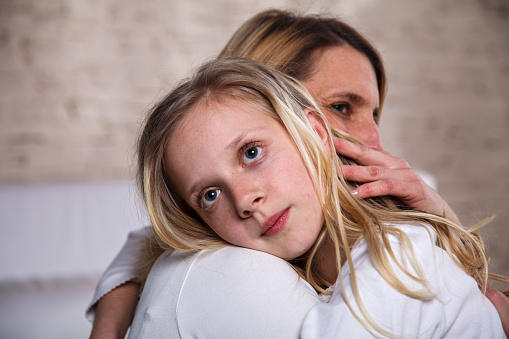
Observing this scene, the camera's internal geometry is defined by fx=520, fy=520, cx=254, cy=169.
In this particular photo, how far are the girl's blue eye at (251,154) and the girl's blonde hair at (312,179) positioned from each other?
0.26 ft

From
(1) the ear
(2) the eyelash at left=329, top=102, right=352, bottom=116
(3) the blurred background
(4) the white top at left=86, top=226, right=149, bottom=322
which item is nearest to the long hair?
(2) the eyelash at left=329, top=102, right=352, bottom=116

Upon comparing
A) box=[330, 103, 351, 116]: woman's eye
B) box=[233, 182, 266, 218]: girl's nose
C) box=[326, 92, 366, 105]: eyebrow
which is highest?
box=[326, 92, 366, 105]: eyebrow

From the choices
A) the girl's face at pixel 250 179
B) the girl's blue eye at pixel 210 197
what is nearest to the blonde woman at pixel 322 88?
the girl's face at pixel 250 179

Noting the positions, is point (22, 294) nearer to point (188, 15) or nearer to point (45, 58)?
point (45, 58)

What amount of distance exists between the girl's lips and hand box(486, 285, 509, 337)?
421 mm

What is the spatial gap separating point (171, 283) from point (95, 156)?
2207mm

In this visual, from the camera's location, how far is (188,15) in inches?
120

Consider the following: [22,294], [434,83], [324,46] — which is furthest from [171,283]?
[434,83]

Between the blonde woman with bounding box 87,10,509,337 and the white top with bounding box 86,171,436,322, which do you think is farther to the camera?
the white top with bounding box 86,171,436,322

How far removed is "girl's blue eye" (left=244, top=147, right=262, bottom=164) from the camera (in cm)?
97

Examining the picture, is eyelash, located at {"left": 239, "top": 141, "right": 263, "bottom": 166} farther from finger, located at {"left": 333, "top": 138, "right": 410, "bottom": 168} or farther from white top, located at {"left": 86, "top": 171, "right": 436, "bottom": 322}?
white top, located at {"left": 86, "top": 171, "right": 436, "bottom": 322}

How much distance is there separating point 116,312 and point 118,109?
191cm

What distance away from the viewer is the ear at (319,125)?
3.55 feet

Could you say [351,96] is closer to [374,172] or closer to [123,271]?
[374,172]
